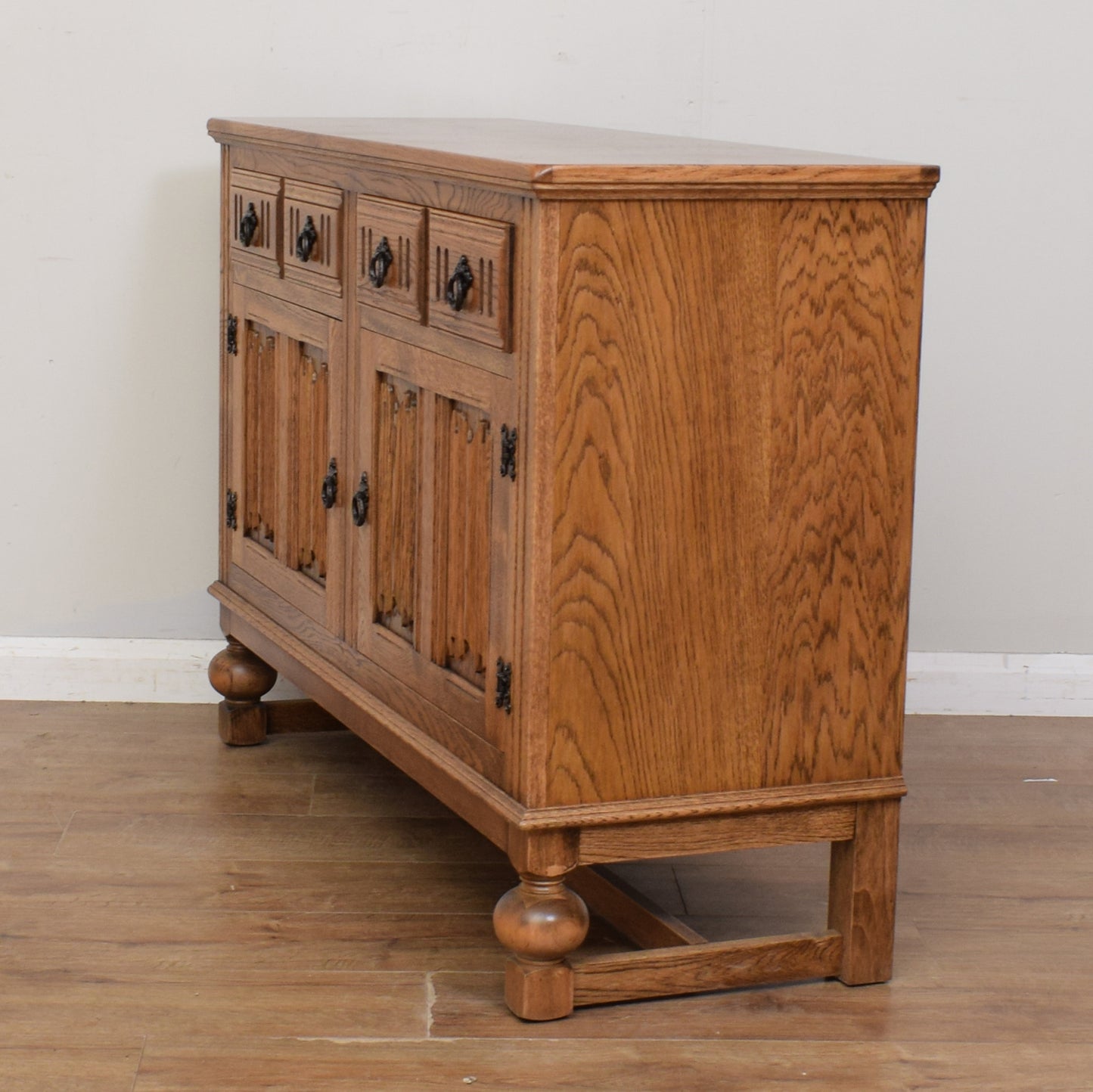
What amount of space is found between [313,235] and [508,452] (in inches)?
27.1

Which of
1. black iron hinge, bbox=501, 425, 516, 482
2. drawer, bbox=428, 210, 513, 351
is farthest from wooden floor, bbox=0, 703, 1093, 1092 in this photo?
drawer, bbox=428, 210, 513, 351

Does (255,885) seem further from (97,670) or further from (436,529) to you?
(97,670)

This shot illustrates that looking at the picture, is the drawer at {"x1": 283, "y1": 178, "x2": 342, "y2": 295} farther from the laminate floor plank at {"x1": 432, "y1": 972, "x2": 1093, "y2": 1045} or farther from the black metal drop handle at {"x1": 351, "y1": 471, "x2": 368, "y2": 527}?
the laminate floor plank at {"x1": 432, "y1": 972, "x2": 1093, "y2": 1045}

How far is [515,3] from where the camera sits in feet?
10.5

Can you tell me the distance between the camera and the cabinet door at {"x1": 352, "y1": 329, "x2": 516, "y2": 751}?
2129 mm

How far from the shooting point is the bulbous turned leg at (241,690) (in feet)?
10.2

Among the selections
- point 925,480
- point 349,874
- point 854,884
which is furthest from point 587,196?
point 925,480

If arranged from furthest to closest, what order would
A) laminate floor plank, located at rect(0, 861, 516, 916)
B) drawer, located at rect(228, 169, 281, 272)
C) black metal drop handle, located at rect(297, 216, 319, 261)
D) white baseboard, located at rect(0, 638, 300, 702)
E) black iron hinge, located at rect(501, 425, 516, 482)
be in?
1. white baseboard, located at rect(0, 638, 300, 702)
2. drawer, located at rect(228, 169, 281, 272)
3. black metal drop handle, located at rect(297, 216, 319, 261)
4. laminate floor plank, located at rect(0, 861, 516, 916)
5. black iron hinge, located at rect(501, 425, 516, 482)

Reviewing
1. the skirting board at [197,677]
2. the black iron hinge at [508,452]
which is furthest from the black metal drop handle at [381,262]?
the skirting board at [197,677]

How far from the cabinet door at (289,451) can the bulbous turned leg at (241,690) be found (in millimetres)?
174

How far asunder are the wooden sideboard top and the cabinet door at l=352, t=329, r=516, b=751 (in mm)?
246

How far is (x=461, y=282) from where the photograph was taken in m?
2.12

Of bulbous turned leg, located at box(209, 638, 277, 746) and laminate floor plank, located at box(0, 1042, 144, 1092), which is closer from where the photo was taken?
laminate floor plank, located at box(0, 1042, 144, 1092)

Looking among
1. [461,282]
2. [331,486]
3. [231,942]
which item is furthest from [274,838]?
[461,282]
